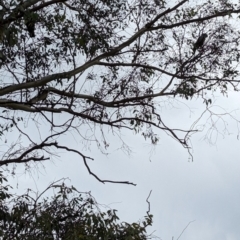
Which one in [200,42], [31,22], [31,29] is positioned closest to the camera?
[31,22]

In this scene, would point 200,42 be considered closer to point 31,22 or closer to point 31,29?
point 31,29

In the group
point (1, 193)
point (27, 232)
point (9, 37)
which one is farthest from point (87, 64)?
point (27, 232)

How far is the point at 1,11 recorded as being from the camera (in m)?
5.96

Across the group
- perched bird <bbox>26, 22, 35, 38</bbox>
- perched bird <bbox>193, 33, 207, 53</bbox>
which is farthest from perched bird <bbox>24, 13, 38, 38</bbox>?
perched bird <bbox>193, 33, 207, 53</bbox>

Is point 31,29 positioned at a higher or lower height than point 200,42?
lower

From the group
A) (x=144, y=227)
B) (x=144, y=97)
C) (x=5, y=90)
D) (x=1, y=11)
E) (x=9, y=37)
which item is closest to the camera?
(x=144, y=227)

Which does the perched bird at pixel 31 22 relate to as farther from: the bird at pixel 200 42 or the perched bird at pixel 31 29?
the bird at pixel 200 42

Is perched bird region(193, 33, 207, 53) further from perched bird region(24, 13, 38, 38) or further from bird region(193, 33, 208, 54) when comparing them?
perched bird region(24, 13, 38, 38)

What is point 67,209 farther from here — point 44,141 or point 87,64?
point 87,64

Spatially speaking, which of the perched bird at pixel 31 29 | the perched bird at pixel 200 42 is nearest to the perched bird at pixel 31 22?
the perched bird at pixel 31 29

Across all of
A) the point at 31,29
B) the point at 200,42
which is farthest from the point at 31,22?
the point at 200,42

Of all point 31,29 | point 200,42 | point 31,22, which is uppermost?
point 200,42

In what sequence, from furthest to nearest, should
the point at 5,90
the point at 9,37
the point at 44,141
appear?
the point at 44,141
the point at 5,90
the point at 9,37

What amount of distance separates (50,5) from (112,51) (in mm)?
1035
